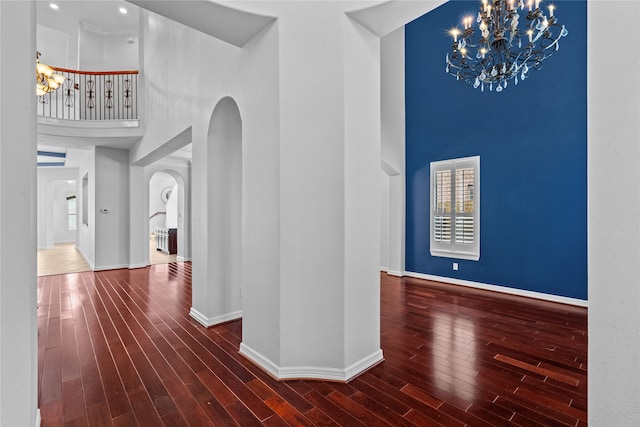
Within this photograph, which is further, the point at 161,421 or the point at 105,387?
the point at 105,387

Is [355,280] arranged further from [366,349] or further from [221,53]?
[221,53]

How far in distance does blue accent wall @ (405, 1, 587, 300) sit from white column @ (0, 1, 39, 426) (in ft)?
18.8

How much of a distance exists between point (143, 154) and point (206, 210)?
3844 mm

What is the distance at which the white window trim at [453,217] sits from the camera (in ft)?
17.8

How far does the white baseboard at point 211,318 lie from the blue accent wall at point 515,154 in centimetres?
395

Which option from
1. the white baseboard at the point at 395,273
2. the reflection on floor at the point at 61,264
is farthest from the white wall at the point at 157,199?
the white baseboard at the point at 395,273

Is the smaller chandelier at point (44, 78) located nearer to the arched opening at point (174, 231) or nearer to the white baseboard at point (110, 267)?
the arched opening at point (174, 231)

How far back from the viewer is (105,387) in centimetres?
236

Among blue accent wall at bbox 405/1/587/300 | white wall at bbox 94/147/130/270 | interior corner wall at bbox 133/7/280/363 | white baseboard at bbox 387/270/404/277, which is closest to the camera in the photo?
interior corner wall at bbox 133/7/280/363

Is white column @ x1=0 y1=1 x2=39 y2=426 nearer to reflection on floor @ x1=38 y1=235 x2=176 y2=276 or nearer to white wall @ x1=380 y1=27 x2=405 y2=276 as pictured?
white wall @ x1=380 y1=27 x2=405 y2=276
